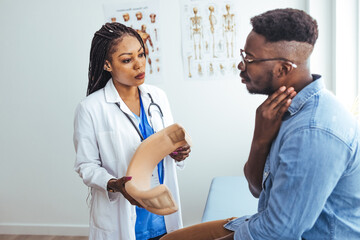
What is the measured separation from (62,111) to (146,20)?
41.8 inches

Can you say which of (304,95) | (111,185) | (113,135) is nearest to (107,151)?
(113,135)

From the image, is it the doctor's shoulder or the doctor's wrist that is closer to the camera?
the doctor's wrist

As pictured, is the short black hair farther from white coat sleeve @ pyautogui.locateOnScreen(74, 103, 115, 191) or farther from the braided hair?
white coat sleeve @ pyautogui.locateOnScreen(74, 103, 115, 191)

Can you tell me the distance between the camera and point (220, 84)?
2990 millimetres

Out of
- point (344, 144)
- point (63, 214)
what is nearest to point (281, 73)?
point (344, 144)

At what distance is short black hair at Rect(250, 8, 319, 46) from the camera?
1024mm

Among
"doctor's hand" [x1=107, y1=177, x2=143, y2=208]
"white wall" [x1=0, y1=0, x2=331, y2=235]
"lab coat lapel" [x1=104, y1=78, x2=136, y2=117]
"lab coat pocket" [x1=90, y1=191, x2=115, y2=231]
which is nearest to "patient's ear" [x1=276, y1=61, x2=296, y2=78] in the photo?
"doctor's hand" [x1=107, y1=177, x2=143, y2=208]

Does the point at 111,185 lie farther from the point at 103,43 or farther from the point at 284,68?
the point at 284,68

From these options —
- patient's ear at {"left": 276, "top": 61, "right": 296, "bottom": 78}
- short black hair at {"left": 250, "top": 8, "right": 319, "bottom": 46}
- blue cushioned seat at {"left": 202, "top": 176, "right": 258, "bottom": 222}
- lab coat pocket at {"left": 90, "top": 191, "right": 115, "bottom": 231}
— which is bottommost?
blue cushioned seat at {"left": 202, "top": 176, "right": 258, "bottom": 222}

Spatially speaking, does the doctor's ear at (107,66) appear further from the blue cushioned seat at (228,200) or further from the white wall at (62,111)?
the white wall at (62,111)

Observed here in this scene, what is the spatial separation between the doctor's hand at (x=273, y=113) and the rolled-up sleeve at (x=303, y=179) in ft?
0.27

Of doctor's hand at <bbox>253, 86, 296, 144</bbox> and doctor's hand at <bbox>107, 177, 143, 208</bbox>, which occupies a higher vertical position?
doctor's hand at <bbox>253, 86, 296, 144</bbox>

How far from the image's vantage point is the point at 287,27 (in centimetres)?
102

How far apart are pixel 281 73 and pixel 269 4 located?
6.34 feet
